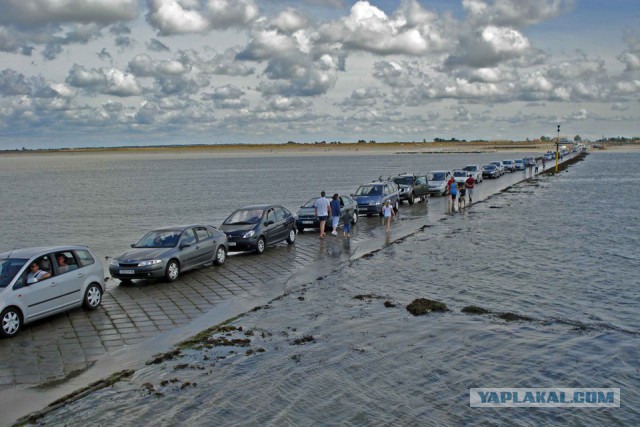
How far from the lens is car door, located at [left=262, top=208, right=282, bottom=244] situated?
2134cm

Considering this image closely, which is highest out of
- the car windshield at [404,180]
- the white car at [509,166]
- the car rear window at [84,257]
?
the car rear window at [84,257]

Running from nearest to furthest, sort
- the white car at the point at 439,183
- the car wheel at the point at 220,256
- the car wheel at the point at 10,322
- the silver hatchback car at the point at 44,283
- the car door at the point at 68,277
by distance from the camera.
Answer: the car wheel at the point at 10,322 → the silver hatchback car at the point at 44,283 → the car door at the point at 68,277 → the car wheel at the point at 220,256 → the white car at the point at 439,183

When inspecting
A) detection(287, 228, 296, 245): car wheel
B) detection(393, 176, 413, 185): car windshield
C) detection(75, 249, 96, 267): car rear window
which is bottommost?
detection(287, 228, 296, 245): car wheel

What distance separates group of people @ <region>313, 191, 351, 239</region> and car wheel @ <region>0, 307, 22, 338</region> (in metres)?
13.7

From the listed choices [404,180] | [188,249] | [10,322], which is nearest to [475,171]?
[404,180]

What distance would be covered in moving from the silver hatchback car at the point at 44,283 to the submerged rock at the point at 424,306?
6.89 m

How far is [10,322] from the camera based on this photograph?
11.4m

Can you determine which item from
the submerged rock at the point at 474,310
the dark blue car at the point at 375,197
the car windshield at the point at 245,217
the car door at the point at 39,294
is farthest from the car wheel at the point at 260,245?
the dark blue car at the point at 375,197

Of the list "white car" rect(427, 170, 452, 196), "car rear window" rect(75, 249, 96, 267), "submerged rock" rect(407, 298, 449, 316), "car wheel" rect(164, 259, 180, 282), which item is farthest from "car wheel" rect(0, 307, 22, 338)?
"white car" rect(427, 170, 452, 196)

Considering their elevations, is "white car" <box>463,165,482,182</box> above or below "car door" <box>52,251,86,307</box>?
below

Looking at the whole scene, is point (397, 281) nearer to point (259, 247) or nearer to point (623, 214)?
point (259, 247)

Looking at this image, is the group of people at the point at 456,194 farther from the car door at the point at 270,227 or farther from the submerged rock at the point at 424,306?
the submerged rock at the point at 424,306

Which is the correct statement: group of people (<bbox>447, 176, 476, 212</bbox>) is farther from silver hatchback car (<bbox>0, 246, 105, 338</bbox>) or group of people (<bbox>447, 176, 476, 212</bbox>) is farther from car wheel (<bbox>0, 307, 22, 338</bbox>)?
car wheel (<bbox>0, 307, 22, 338</bbox>)

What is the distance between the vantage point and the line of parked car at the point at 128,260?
38.6 feet
